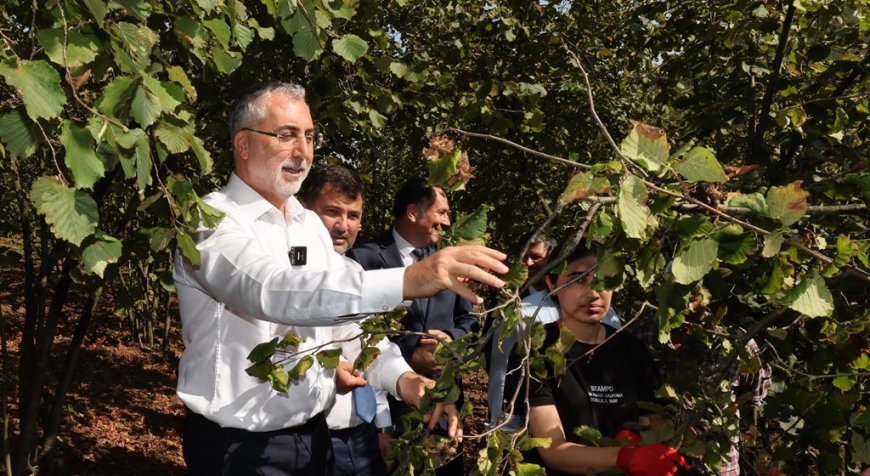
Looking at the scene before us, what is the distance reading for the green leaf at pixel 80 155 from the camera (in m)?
1.73

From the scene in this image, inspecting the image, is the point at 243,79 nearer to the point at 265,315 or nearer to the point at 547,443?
the point at 265,315

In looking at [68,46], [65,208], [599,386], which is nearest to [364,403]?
[599,386]

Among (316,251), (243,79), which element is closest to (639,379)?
(316,251)

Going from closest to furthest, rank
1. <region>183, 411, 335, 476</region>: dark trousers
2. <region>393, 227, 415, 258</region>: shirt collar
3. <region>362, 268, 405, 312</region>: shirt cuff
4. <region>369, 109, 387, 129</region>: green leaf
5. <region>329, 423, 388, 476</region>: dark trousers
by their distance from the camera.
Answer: <region>362, 268, 405, 312</region>: shirt cuff < <region>183, 411, 335, 476</region>: dark trousers < <region>329, 423, 388, 476</region>: dark trousers < <region>393, 227, 415, 258</region>: shirt collar < <region>369, 109, 387, 129</region>: green leaf

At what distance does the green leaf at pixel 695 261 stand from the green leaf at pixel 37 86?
50.1 inches

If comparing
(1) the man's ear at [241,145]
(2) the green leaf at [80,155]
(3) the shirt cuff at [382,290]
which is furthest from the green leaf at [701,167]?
(1) the man's ear at [241,145]

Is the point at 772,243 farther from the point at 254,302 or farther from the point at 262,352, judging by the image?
the point at 254,302

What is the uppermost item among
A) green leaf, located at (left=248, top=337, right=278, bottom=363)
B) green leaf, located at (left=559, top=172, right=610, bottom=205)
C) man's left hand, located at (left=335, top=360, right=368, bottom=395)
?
green leaf, located at (left=559, top=172, right=610, bottom=205)

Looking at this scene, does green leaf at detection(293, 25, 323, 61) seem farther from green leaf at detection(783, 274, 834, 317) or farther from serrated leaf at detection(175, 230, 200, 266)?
green leaf at detection(783, 274, 834, 317)

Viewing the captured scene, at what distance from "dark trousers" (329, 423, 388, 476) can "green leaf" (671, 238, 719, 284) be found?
1.75 meters

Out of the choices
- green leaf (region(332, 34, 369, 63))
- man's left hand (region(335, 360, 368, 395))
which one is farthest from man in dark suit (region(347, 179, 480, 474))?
man's left hand (region(335, 360, 368, 395))

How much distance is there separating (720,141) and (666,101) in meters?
0.48

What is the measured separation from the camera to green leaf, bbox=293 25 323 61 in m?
2.69

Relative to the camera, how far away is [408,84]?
5.41m
